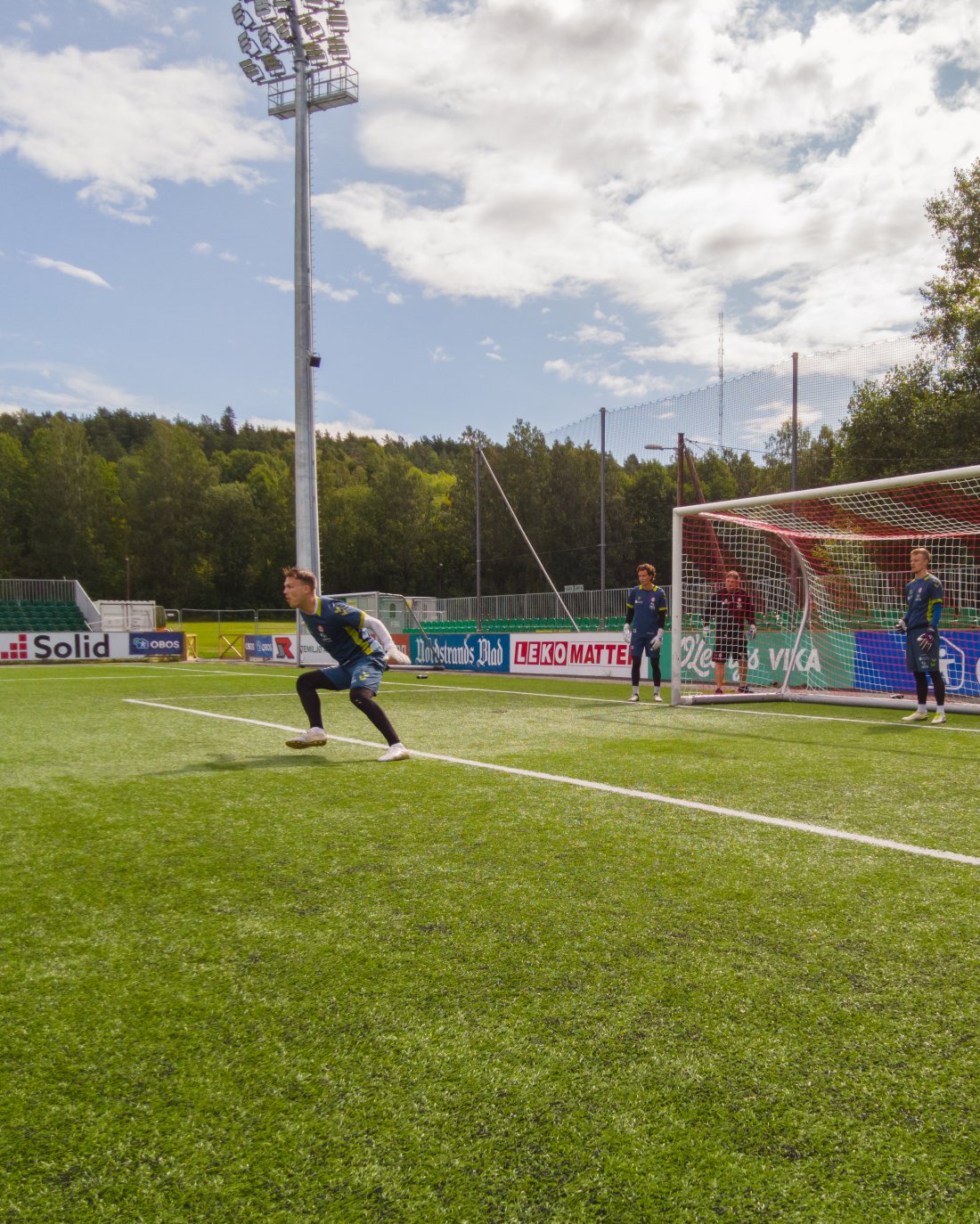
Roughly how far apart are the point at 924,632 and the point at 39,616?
35269 mm

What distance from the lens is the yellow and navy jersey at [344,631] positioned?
707 cm

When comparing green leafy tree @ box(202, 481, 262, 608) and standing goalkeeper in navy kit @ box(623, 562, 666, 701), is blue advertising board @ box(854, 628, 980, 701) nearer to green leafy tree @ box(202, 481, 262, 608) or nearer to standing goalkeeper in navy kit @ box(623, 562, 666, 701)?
standing goalkeeper in navy kit @ box(623, 562, 666, 701)

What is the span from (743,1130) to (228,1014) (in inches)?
56.8

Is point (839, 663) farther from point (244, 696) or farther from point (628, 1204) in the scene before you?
point (628, 1204)

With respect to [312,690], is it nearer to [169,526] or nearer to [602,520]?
[602,520]

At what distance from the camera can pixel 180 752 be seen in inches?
288

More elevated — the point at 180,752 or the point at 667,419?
the point at 667,419

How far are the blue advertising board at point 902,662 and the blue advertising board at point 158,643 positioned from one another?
79.6ft

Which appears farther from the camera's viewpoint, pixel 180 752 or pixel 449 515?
pixel 449 515

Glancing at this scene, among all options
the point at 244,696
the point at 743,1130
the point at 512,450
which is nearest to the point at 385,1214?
the point at 743,1130

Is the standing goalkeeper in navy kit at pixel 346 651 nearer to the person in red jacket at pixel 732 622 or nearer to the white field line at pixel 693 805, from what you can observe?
the white field line at pixel 693 805

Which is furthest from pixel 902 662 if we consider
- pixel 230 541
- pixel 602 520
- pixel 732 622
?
pixel 230 541

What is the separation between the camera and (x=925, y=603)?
384 inches

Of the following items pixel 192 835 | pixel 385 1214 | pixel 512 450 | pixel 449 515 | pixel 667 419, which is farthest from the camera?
pixel 449 515
